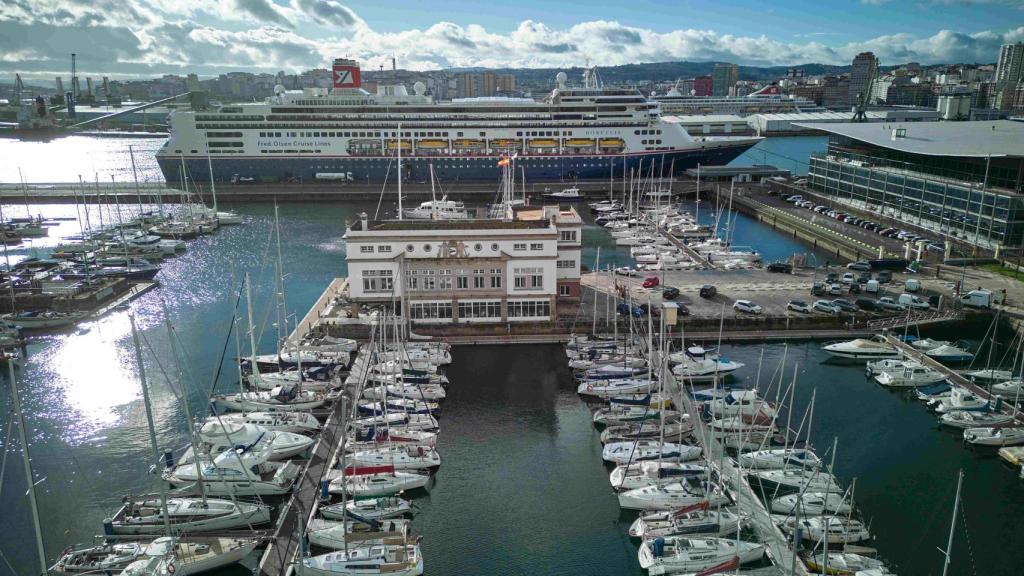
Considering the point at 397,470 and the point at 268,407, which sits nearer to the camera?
the point at 397,470

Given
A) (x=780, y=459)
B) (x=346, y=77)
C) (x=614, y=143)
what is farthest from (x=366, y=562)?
(x=346, y=77)

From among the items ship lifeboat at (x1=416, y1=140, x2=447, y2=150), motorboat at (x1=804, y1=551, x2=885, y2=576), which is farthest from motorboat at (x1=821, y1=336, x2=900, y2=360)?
ship lifeboat at (x1=416, y1=140, x2=447, y2=150)

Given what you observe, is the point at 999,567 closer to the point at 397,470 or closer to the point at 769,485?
the point at 769,485

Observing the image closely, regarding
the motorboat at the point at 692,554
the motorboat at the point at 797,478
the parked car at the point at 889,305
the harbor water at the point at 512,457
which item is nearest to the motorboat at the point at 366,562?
the harbor water at the point at 512,457

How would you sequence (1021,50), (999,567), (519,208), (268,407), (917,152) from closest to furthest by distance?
(999,567), (268,407), (519,208), (917,152), (1021,50)

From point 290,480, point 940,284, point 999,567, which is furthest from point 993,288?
point 290,480

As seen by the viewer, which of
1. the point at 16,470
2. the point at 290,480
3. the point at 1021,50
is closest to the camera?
the point at 290,480
